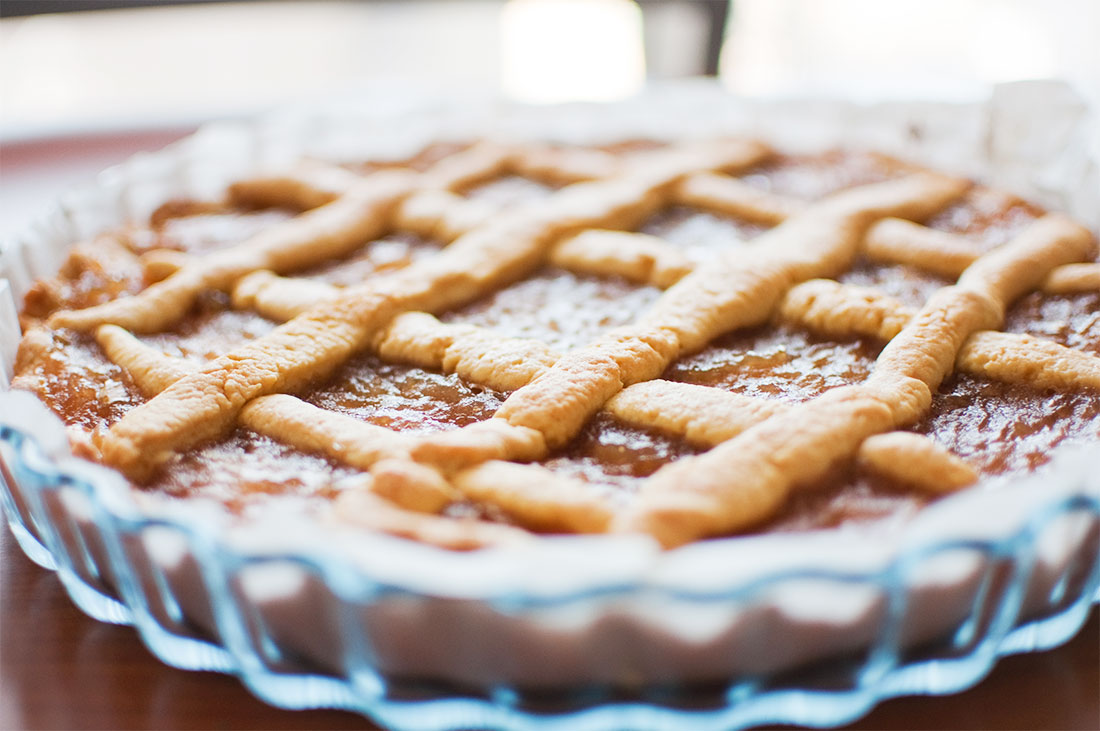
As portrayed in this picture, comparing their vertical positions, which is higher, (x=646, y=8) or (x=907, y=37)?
(x=646, y=8)

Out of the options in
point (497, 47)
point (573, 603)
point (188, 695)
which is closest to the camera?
point (573, 603)

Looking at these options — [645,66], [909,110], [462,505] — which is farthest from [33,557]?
[645,66]

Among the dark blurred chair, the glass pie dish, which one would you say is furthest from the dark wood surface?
the dark blurred chair

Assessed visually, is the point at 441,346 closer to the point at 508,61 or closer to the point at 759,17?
the point at 508,61

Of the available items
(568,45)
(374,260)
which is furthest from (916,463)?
(568,45)

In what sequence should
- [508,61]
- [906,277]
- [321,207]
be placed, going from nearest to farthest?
[906,277], [321,207], [508,61]

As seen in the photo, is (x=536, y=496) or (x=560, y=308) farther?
(x=560, y=308)

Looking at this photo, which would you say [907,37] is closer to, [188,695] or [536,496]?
[536,496]

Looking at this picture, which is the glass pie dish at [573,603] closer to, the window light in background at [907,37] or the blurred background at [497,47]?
the blurred background at [497,47]
